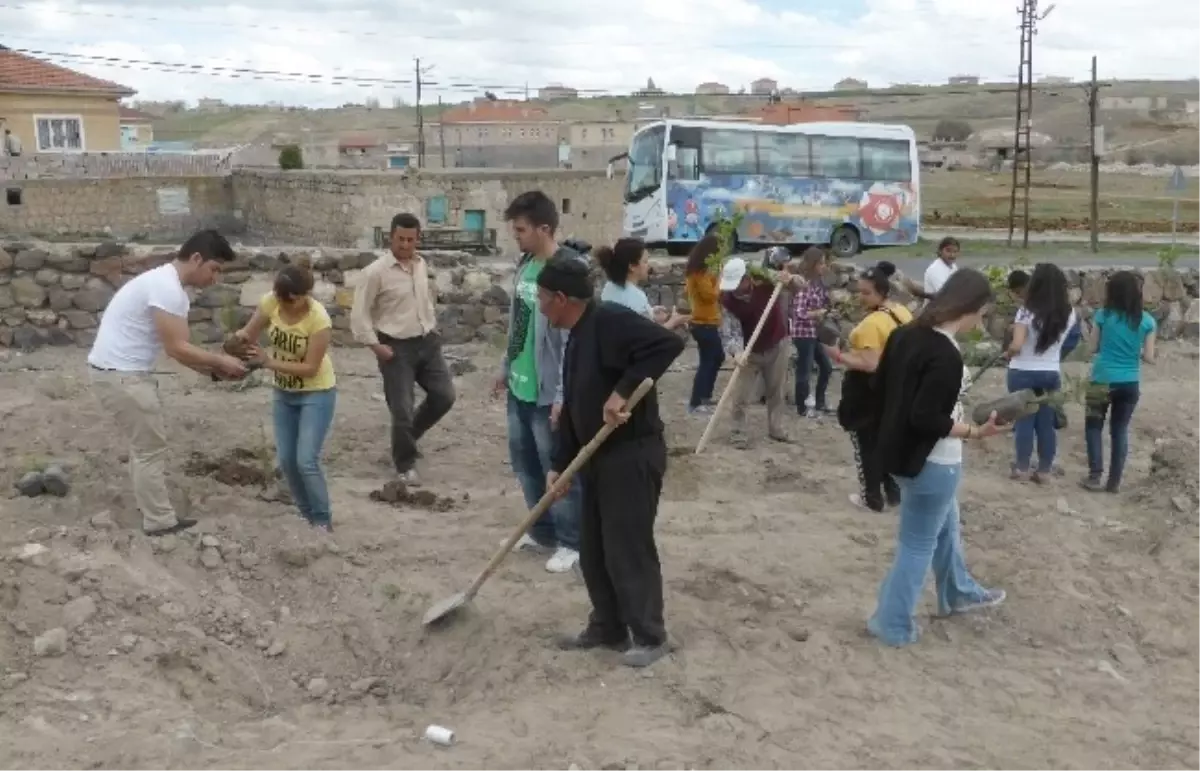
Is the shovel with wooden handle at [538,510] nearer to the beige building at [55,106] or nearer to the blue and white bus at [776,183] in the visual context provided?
the blue and white bus at [776,183]

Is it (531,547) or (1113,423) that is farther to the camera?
(1113,423)

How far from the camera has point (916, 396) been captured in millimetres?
4367

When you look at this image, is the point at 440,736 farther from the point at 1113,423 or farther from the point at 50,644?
the point at 1113,423

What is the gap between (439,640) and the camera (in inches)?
191

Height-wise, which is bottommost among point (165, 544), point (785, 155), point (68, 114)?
point (165, 544)

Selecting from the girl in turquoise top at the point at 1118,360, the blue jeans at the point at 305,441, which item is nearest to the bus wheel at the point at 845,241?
the girl in turquoise top at the point at 1118,360

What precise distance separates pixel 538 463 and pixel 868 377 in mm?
1722

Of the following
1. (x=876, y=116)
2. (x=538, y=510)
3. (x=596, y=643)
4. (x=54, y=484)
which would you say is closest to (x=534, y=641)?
(x=596, y=643)

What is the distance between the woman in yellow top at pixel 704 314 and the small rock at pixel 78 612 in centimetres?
516

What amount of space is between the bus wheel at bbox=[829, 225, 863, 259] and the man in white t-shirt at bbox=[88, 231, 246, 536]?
21.5 m

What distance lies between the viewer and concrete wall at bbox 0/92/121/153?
3956 cm

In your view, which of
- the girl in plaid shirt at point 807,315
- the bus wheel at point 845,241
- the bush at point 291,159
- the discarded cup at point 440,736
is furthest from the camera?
the bush at point 291,159

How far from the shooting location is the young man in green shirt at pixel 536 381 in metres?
5.41

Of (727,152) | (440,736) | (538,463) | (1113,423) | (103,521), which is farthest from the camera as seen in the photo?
(727,152)
